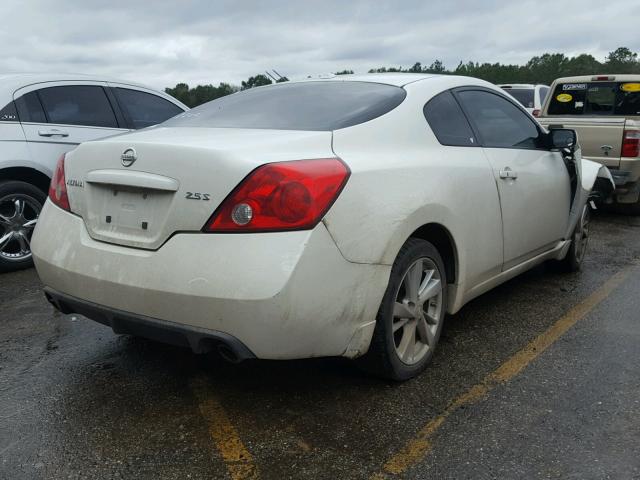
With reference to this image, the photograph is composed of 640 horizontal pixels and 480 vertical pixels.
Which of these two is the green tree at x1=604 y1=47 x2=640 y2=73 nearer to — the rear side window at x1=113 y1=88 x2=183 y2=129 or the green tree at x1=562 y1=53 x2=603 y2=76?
the green tree at x1=562 y1=53 x2=603 y2=76

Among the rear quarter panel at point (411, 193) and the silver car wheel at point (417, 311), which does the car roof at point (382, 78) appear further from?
the silver car wheel at point (417, 311)

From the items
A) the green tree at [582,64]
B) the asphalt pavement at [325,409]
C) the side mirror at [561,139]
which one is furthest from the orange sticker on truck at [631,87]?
the green tree at [582,64]

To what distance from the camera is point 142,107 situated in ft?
20.8

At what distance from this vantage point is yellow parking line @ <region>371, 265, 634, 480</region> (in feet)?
7.95

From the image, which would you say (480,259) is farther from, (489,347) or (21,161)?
(21,161)

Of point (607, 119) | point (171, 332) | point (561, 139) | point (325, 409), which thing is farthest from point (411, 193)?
point (607, 119)

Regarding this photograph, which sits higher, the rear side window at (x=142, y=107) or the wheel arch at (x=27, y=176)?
the rear side window at (x=142, y=107)

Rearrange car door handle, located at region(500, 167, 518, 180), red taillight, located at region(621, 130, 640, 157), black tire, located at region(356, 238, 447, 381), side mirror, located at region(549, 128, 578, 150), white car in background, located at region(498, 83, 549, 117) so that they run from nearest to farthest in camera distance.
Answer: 1. black tire, located at region(356, 238, 447, 381)
2. car door handle, located at region(500, 167, 518, 180)
3. side mirror, located at region(549, 128, 578, 150)
4. red taillight, located at region(621, 130, 640, 157)
5. white car in background, located at region(498, 83, 549, 117)

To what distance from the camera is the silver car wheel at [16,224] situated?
5215 mm

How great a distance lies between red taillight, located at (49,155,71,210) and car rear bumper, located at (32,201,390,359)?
0.34m

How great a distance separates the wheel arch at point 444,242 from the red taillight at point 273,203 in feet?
2.44

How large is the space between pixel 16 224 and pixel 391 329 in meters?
3.86

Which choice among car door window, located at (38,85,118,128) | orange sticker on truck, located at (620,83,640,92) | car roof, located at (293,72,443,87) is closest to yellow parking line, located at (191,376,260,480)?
car roof, located at (293,72,443,87)

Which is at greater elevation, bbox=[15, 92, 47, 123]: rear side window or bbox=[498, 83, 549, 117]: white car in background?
bbox=[15, 92, 47, 123]: rear side window
